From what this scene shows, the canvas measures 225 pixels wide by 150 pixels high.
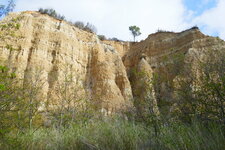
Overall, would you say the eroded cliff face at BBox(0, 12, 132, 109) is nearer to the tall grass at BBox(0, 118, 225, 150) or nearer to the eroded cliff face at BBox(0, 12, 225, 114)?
the eroded cliff face at BBox(0, 12, 225, 114)

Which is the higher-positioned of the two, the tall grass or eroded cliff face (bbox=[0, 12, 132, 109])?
eroded cliff face (bbox=[0, 12, 132, 109])

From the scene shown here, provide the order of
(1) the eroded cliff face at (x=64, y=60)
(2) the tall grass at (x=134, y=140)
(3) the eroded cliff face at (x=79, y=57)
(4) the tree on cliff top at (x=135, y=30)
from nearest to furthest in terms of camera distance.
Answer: (2) the tall grass at (x=134, y=140)
(3) the eroded cliff face at (x=79, y=57)
(1) the eroded cliff face at (x=64, y=60)
(4) the tree on cliff top at (x=135, y=30)

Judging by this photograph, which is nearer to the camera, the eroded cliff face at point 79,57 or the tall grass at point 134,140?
the tall grass at point 134,140

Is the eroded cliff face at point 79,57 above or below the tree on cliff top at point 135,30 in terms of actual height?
below

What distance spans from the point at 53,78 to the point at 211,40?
18019mm

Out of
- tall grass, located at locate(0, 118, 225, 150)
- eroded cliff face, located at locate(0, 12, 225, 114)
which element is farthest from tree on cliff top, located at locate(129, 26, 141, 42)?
tall grass, located at locate(0, 118, 225, 150)

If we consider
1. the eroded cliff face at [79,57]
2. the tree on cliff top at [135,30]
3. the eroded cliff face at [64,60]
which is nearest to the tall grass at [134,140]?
the eroded cliff face at [79,57]

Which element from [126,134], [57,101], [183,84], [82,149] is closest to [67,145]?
[82,149]

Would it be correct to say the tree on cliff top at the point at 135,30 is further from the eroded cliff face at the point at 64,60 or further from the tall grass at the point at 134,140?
the tall grass at the point at 134,140

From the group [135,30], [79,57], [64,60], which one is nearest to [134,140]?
[64,60]

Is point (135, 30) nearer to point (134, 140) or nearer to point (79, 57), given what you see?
point (79, 57)

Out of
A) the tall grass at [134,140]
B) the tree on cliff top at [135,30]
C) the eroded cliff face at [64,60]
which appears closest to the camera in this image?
the tall grass at [134,140]

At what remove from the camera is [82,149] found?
138 inches

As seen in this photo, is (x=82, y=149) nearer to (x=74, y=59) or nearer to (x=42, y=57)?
(x=42, y=57)
